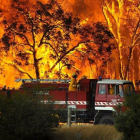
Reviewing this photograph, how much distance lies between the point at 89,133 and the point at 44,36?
59.2 ft

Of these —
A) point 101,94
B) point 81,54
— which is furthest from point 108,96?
point 81,54

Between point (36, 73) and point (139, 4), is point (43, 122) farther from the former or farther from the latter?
point (139, 4)

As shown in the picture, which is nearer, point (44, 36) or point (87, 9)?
point (44, 36)

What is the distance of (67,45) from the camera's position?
36.8 m

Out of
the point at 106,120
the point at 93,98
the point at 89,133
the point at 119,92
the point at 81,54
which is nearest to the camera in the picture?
the point at 89,133

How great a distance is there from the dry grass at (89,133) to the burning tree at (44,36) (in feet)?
55.9

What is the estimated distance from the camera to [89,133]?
1892 centimetres

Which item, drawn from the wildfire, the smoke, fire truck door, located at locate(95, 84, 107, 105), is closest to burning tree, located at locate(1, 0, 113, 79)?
the wildfire

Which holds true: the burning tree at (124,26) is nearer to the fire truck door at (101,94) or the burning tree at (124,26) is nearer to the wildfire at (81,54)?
the wildfire at (81,54)

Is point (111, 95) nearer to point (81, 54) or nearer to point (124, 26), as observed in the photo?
point (81, 54)

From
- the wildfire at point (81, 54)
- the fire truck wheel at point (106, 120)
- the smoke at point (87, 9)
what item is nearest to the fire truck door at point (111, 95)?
the fire truck wheel at point (106, 120)

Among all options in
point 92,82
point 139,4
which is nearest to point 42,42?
point 139,4

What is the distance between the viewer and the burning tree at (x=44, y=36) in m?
36.2

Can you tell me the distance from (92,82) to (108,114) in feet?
6.85
